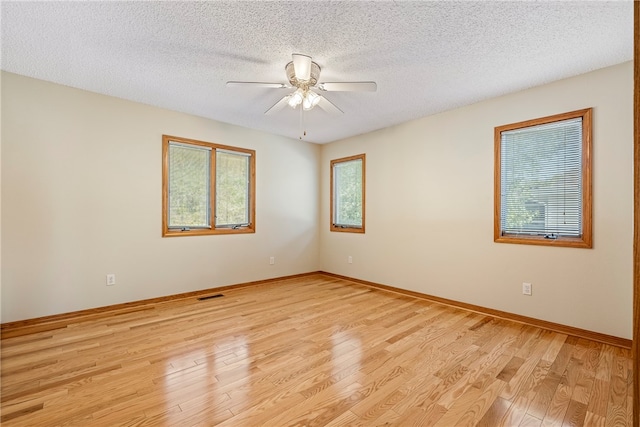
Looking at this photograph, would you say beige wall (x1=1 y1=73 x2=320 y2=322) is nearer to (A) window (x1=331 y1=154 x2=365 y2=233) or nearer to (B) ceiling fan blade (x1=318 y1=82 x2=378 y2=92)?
(A) window (x1=331 y1=154 x2=365 y2=233)

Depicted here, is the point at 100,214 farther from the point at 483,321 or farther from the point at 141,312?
the point at 483,321

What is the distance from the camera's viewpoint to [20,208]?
279 centimetres

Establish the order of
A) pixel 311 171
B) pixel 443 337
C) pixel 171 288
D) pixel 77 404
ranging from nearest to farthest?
pixel 77 404
pixel 443 337
pixel 171 288
pixel 311 171

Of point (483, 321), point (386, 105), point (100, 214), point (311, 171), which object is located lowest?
point (483, 321)

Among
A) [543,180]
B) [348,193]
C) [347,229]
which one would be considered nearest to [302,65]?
[543,180]

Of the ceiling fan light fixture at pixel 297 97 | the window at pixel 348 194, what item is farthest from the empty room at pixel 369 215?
the window at pixel 348 194

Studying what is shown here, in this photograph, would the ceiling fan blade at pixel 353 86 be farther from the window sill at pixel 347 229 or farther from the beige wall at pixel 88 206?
the window sill at pixel 347 229

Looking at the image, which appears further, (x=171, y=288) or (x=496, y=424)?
(x=171, y=288)

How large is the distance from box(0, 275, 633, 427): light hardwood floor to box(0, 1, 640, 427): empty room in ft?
0.06

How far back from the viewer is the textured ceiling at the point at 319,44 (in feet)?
6.23

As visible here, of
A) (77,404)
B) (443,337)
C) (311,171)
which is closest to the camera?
(77,404)

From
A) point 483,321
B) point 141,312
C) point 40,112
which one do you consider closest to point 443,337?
point 483,321

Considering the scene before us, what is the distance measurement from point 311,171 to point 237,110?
203 centimetres

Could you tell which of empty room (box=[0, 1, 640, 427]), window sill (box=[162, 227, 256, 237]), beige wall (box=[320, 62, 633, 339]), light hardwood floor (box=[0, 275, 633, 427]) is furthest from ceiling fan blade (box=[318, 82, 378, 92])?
window sill (box=[162, 227, 256, 237])
